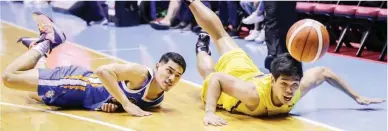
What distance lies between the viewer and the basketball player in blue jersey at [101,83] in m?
3.15

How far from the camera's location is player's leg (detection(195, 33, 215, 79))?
12.4ft

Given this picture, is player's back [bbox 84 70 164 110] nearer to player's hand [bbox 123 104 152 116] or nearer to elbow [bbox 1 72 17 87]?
player's hand [bbox 123 104 152 116]

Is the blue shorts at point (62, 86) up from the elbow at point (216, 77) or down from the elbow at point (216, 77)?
down

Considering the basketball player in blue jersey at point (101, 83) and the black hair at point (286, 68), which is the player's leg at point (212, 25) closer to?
the basketball player in blue jersey at point (101, 83)

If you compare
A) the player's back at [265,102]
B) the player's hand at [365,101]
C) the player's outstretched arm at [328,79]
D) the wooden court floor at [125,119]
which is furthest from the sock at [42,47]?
the player's hand at [365,101]

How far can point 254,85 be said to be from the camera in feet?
10.3

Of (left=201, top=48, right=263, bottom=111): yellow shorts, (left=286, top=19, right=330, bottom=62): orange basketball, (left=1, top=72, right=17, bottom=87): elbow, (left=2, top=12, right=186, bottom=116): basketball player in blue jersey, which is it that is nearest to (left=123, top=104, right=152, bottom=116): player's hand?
(left=2, top=12, right=186, bottom=116): basketball player in blue jersey

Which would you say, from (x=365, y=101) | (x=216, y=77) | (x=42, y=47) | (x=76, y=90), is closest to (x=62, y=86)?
(x=76, y=90)

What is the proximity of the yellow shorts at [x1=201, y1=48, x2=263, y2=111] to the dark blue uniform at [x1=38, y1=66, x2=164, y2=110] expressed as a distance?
1.14ft

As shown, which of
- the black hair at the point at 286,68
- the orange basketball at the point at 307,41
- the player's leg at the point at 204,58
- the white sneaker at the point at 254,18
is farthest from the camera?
the white sneaker at the point at 254,18

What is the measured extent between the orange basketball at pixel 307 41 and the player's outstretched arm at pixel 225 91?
0.42m

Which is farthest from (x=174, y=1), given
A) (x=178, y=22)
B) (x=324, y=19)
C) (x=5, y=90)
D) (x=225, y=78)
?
(x=225, y=78)

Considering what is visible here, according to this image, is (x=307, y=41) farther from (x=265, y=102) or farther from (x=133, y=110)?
(x=133, y=110)

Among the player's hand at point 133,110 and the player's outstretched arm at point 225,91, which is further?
the player's hand at point 133,110
